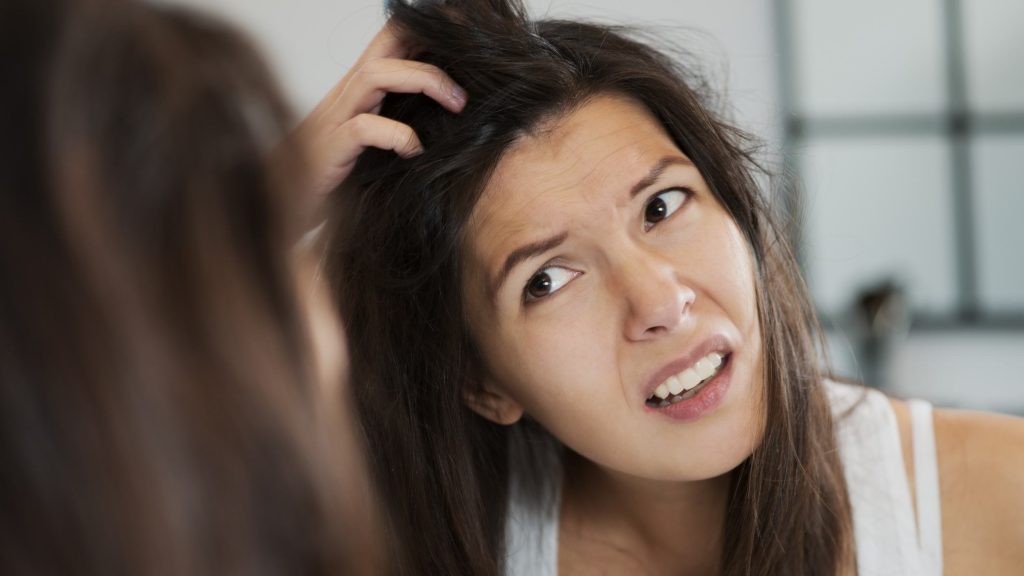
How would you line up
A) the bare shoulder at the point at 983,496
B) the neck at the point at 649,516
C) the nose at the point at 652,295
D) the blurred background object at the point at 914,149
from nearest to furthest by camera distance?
the nose at the point at 652,295, the bare shoulder at the point at 983,496, the neck at the point at 649,516, the blurred background object at the point at 914,149

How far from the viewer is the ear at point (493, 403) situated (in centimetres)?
132

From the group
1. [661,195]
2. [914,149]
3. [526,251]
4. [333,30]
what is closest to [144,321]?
[526,251]

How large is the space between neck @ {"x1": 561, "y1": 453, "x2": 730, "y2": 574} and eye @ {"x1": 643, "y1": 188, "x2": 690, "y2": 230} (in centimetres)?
37

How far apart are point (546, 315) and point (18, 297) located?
734mm

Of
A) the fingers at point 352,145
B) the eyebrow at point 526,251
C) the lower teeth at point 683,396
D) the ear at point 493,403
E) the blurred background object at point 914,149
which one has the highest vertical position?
the fingers at point 352,145

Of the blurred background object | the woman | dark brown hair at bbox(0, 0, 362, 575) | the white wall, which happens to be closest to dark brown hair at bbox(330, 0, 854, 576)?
the woman

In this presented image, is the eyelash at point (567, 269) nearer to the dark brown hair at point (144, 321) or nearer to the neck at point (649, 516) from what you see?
the neck at point (649, 516)

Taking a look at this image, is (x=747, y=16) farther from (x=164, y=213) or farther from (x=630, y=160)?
(x=164, y=213)

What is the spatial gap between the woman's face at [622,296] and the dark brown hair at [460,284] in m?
0.04

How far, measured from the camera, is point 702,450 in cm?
116

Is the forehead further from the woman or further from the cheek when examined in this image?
the cheek

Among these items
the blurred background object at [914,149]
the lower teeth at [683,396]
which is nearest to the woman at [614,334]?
the lower teeth at [683,396]

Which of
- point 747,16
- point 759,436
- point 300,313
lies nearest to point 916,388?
point 747,16

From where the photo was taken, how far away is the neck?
1390 millimetres
